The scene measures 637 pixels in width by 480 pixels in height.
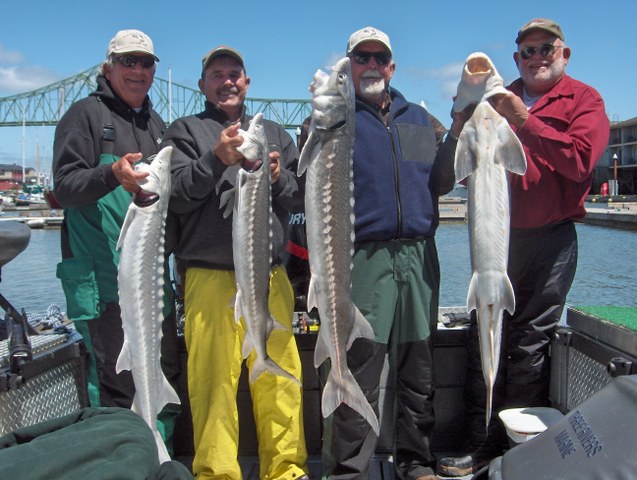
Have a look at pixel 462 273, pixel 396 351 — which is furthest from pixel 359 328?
pixel 462 273

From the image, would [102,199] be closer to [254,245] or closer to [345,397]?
[254,245]

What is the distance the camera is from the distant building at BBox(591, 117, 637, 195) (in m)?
71.2

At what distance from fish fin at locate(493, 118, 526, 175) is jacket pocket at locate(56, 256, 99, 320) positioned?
2.14m

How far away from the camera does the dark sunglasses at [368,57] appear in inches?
136

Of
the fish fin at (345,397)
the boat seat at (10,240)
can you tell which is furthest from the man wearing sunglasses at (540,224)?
the boat seat at (10,240)

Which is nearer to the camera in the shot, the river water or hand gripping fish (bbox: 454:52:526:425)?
hand gripping fish (bbox: 454:52:526:425)

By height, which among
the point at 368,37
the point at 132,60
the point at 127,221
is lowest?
the point at 127,221

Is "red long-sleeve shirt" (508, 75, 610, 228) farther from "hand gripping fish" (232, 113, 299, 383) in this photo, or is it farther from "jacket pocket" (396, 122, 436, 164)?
"hand gripping fish" (232, 113, 299, 383)

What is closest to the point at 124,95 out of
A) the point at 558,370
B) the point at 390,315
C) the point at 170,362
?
the point at 170,362

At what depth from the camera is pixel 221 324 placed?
340 cm

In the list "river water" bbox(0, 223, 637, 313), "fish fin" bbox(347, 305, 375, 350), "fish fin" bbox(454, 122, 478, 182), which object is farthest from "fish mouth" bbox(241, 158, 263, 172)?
"river water" bbox(0, 223, 637, 313)

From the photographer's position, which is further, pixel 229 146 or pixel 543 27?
pixel 543 27

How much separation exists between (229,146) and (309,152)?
380 mm

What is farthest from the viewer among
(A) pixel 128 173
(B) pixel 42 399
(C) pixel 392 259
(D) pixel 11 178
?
(D) pixel 11 178
